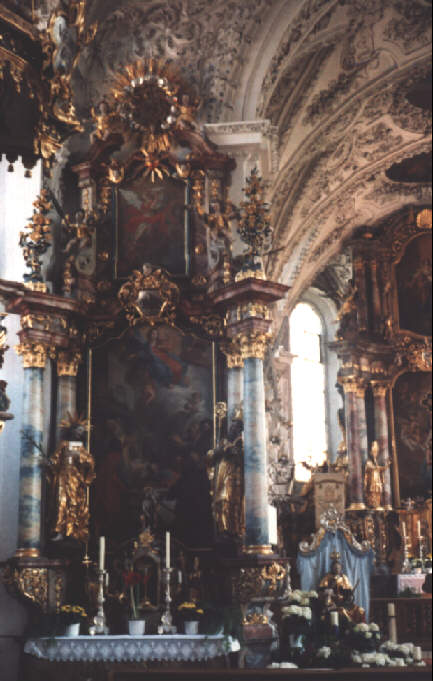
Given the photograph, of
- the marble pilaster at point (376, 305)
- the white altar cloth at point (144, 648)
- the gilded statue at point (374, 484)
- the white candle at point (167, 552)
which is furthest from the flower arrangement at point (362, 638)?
the marble pilaster at point (376, 305)

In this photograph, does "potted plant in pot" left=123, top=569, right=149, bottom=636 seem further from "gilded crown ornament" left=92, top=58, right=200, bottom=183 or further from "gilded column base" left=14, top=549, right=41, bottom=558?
"gilded crown ornament" left=92, top=58, right=200, bottom=183

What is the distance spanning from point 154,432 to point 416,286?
12192 mm

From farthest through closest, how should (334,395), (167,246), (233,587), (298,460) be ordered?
(334,395), (298,460), (167,246), (233,587)

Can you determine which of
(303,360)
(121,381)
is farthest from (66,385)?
(303,360)

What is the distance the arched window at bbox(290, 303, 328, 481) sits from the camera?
77.8 ft

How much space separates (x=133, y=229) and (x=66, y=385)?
92.6 inches

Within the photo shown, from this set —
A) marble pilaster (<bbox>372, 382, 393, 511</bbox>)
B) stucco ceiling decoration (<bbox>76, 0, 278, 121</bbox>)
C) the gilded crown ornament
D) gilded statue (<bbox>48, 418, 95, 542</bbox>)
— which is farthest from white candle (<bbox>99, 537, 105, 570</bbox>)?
marble pilaster (<bbox>372, 382, 393, 511</bbox>)

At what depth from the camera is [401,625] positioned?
17828 mm

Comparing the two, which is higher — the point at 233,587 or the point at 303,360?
the point at 303,360

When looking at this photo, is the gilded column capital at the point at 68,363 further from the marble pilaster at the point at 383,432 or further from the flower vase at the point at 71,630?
the marble pilaster at the point at 383,432

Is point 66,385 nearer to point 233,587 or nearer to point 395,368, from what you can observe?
point 233,587

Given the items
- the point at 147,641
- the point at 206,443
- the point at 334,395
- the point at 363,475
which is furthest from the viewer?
the point at 334,395

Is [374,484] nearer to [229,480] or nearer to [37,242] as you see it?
[229,480]

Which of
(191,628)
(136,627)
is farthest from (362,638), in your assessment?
(136,627)
